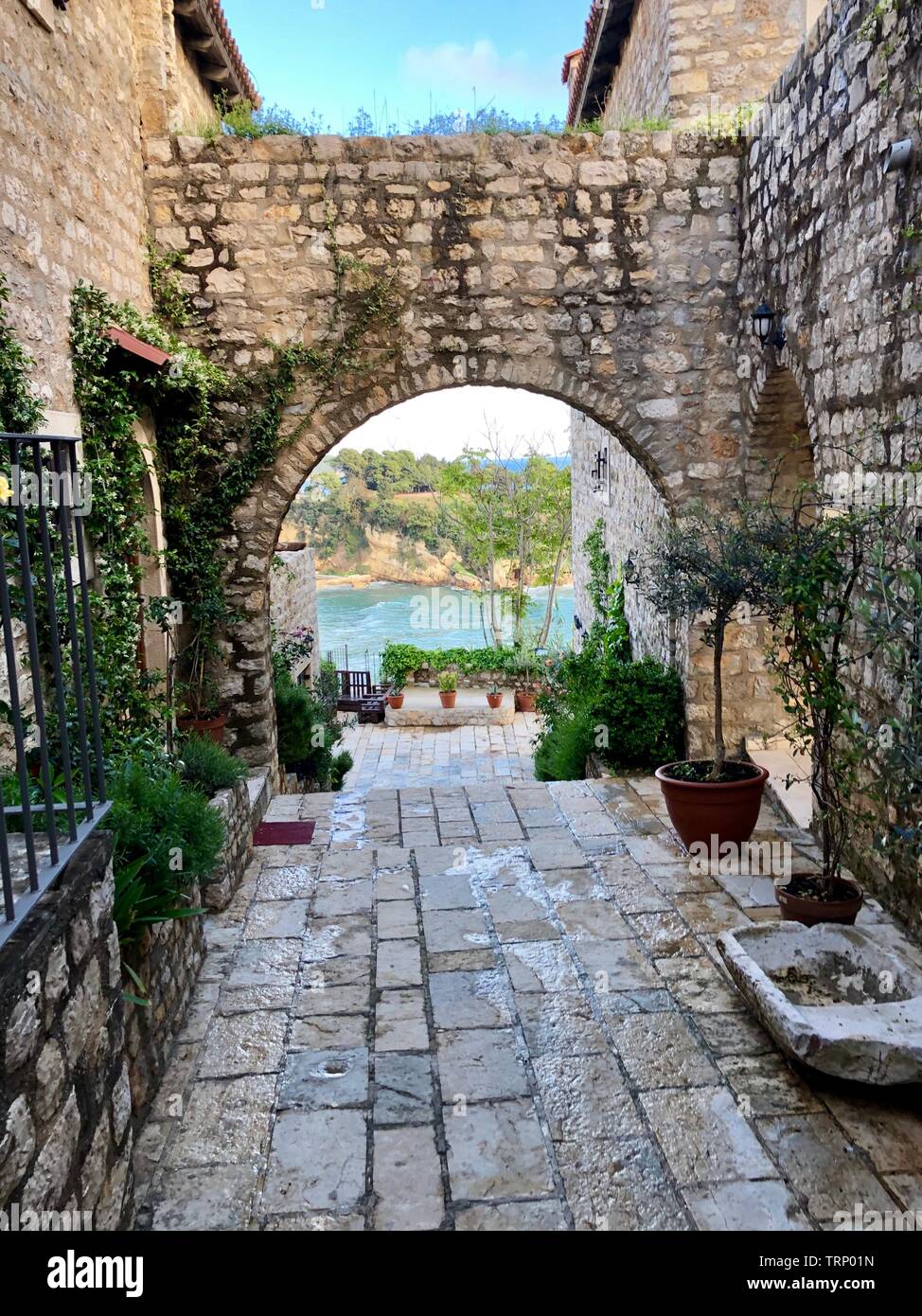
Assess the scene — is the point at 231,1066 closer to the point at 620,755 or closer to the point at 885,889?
the point at 885,889

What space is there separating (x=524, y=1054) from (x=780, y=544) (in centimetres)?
269

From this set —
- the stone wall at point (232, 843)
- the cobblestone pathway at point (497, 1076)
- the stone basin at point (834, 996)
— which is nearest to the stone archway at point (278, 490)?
the stone wall at point (232, 843)

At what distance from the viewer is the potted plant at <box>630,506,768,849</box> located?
4711mm

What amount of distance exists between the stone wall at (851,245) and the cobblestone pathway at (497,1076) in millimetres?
1364

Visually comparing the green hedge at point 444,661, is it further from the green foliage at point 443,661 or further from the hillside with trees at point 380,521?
the hillside with trees at point 380,521

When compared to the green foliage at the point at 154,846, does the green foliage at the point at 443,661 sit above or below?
below

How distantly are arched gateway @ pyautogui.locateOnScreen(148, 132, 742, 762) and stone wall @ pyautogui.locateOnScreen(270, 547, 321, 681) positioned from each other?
4.05 m

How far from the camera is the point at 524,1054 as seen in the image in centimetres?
331

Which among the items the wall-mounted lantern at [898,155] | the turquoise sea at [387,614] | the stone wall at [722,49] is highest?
the stone wall at [722,49]

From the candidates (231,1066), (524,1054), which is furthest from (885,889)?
(231,1066)

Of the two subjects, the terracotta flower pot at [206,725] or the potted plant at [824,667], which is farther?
the terracotta flower pot at [206,725]

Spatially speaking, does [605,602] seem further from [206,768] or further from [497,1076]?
[497,1076]

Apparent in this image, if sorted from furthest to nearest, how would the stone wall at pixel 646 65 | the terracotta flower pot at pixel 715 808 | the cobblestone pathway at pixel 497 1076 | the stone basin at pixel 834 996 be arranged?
the stone wall at pixel 646 65 < the terracotta flower pot at pixel 715 808 < the stone basin at pixel 834 996 < the cobblestone pathway at pixel 497 1076

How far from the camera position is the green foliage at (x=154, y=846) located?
9.95 ft
